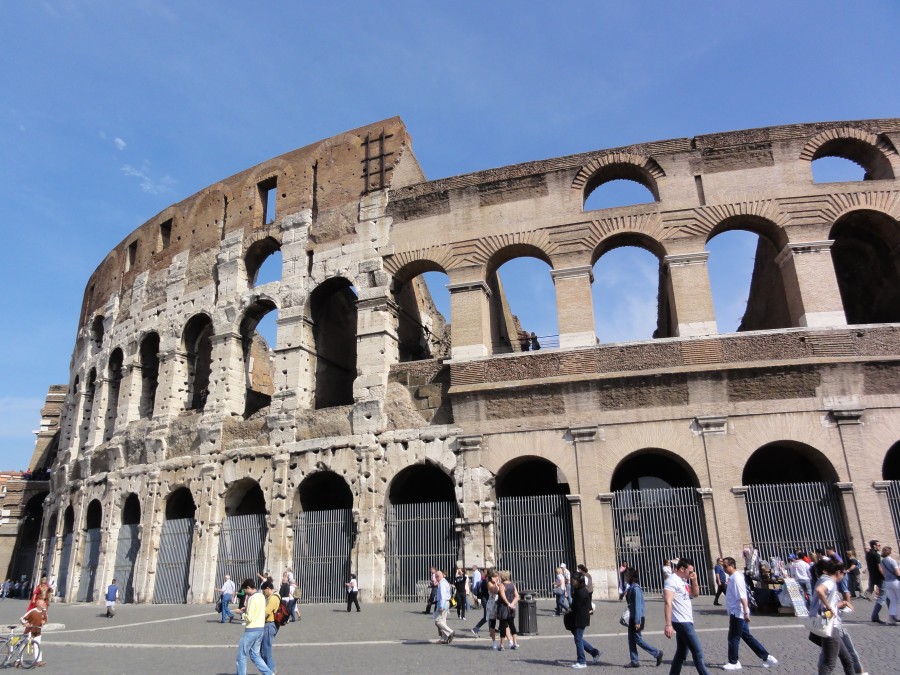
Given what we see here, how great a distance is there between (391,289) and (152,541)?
8.69 meters

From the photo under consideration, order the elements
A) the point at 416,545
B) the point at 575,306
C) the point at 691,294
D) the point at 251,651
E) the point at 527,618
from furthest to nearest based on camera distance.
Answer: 1. the point at 575,306
2. the point at 416,545
3. the point at 691,294
4. the point at 527,618
5. the point at 251,651

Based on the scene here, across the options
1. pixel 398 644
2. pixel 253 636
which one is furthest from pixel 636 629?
pixel 253 636

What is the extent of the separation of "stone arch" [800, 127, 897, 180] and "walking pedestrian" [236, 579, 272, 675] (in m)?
13.9

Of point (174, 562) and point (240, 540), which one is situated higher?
point (240, 540)

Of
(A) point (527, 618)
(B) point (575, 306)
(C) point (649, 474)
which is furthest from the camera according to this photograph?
(C) point (649, 474)

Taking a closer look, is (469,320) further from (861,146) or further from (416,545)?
(861,146)

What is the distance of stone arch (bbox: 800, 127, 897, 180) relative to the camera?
1453 cm

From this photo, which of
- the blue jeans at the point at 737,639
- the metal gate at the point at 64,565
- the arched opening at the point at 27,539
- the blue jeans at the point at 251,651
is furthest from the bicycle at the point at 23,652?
the arched opening at the point at 27,539

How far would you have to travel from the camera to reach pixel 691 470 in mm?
12969

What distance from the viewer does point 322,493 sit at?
1653cm

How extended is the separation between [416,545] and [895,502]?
8.93 m

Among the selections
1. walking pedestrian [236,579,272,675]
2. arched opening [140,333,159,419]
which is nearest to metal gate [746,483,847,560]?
walking pedestrian [236,579,272,675]

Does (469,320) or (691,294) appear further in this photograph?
(469,320)

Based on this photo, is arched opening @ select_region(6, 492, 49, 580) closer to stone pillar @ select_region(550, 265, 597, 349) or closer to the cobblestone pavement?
the cobblestone pavement
